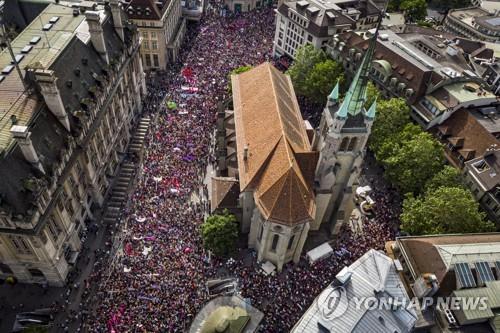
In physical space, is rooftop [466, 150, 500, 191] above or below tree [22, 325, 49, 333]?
above

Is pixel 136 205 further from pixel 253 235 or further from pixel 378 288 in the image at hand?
pixel 378 288

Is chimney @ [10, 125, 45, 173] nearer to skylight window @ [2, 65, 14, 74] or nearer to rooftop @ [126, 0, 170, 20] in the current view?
skylight window @ [2, 65, 14, 74]

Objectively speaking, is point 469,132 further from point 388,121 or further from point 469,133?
point 388,121

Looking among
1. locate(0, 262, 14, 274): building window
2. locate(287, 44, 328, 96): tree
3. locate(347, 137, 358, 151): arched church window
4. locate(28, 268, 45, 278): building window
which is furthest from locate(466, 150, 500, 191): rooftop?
locate(0, 262, 14, 274): building window

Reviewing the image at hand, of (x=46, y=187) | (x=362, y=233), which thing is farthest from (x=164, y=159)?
(x=362, y=233)

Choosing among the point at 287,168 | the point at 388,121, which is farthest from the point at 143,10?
the point at 388,121

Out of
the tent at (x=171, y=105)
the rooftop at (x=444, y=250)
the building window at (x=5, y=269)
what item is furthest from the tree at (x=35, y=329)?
the tent at (x=171, y=105)
